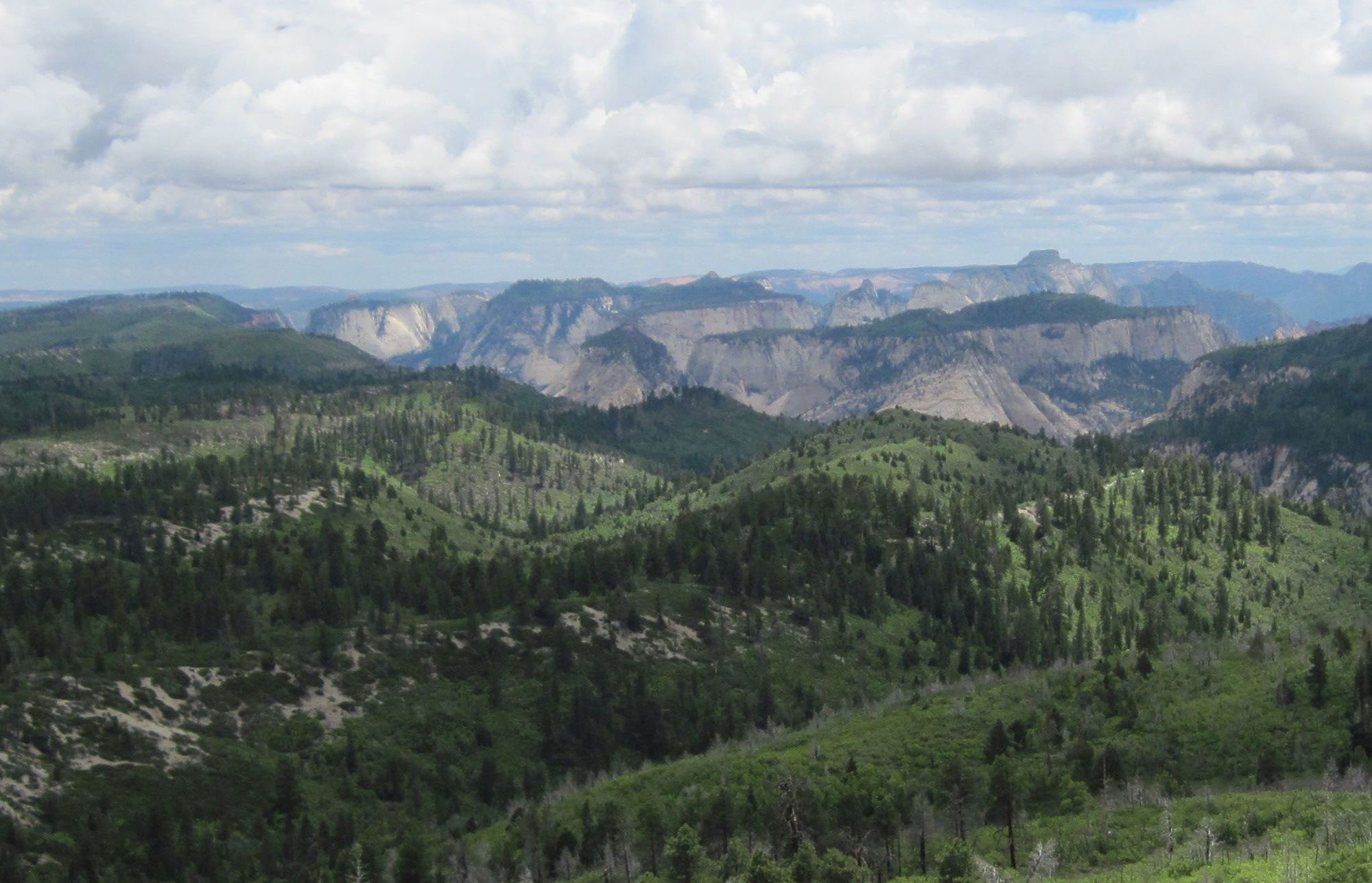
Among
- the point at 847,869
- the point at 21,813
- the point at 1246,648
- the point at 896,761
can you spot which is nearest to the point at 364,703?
the point at 21,813

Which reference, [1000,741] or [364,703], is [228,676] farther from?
[1000,741]

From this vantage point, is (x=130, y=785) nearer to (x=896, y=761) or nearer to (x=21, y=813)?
(x=21, y=813)

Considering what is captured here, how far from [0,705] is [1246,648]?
144 meters

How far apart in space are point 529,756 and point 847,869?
81532 mm

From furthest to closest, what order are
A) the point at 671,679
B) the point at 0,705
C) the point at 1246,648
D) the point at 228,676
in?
the point at 671,679 < the point at 228,676 < the point at 1246,648 < the point at 0,705

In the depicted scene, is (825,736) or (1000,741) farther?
(825,736)

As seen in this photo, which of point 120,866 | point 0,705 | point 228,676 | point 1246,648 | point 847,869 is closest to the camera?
point 847,869

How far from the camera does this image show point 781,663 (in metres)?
193

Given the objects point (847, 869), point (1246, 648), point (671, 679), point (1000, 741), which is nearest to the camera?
point (847, 869)

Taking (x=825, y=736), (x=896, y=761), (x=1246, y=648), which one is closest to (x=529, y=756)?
(x=825, y=736)

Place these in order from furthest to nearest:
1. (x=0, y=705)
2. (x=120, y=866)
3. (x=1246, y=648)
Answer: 1. (x=1246, y=648)
2. (x=0, y=705)
3. (x=120, y=866)

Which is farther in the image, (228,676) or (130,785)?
(228,676)

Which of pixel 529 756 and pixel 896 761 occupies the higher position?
pixel 896 761

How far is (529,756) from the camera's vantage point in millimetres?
159875
